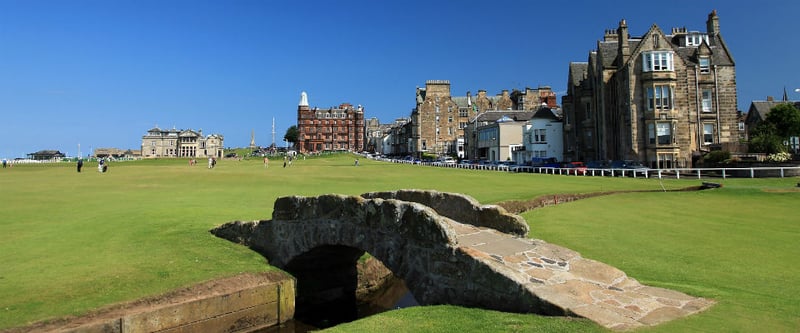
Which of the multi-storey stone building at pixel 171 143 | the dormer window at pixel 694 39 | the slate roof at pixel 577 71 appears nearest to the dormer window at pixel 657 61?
the dormer window at pixel 694 39

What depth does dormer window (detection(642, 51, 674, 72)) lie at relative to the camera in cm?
4991

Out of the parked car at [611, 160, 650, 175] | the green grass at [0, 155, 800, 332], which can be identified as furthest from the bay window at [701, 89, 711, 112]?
the green grass at [0, 155, 800, 332]

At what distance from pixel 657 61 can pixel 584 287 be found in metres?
49.5

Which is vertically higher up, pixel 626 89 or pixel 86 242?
pixel 626 89

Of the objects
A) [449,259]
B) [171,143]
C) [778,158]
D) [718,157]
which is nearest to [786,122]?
[718,157]

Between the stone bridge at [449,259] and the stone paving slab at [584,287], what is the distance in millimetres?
16

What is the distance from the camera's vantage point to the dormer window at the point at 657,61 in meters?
49.9

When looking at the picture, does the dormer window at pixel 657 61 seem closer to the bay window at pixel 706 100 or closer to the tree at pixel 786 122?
the bay window at pixel 706 100

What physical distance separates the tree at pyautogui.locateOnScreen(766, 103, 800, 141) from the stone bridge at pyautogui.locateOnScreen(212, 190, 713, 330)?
62.1 metres

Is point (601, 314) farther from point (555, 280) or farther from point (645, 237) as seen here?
point (645, 237)

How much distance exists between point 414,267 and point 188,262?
21.5 feet

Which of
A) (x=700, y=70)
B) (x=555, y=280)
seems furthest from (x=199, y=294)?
(x=700, y=70)

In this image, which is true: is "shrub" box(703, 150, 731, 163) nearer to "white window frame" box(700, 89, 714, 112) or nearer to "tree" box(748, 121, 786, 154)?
"tree" box(748, 121, 786, 154)

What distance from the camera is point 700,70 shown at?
53.2 meters
